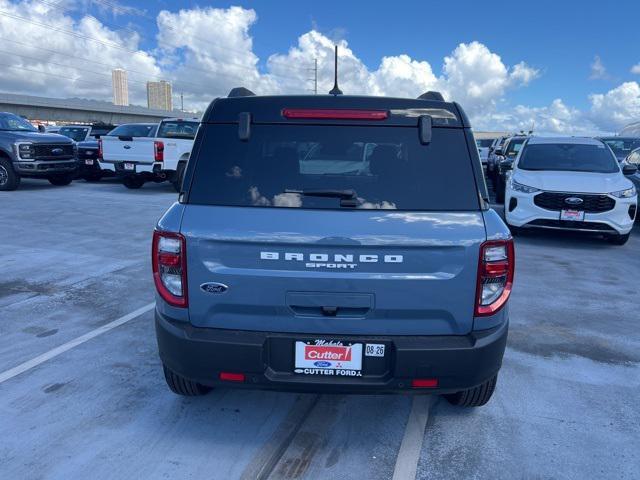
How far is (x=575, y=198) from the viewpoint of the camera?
8.11 meters

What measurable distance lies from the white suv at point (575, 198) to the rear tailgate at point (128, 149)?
9358 millimetres

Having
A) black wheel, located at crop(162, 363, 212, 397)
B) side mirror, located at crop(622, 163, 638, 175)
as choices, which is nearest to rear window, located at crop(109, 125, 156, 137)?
side mirror, located at crop(622, 163, 638, 175)

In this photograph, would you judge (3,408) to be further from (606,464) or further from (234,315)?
(606,464)

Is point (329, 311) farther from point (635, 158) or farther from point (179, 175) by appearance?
point (635, 158)

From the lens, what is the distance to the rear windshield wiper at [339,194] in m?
2.61

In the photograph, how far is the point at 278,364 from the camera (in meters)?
2.63

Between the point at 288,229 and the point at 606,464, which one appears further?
the point at 606,464

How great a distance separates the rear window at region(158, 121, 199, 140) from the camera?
15.3 metres

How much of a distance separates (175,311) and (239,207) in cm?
64

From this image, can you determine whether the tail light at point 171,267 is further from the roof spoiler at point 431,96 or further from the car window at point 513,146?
the car window at point 513,146

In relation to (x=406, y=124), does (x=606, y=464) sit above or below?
below

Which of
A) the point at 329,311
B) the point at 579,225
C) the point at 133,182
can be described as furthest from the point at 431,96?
the point at 133,182

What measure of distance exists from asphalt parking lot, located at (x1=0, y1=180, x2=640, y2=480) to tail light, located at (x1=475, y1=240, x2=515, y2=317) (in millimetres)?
884

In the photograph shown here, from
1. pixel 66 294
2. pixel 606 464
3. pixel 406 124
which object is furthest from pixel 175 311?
pixel 66 294
